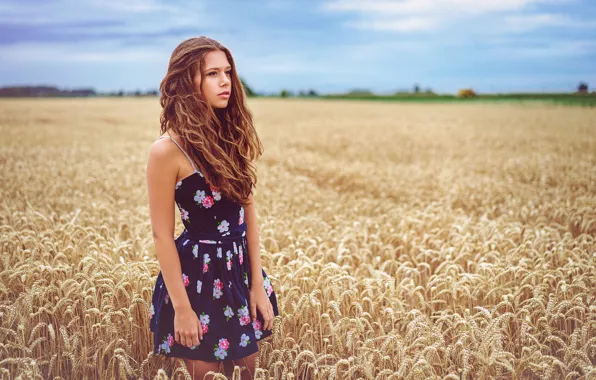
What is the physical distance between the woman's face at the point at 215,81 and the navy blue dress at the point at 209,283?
42cm

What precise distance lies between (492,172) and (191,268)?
10445 mm

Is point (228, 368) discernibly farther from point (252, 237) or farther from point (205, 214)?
point (205, 214)

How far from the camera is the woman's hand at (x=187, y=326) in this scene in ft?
8.97

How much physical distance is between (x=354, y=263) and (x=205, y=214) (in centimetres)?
306

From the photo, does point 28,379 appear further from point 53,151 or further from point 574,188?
point 53,151

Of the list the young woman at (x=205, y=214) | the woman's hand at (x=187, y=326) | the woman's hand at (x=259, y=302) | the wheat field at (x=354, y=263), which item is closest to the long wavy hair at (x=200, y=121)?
the young woman at (x=205, y=214)

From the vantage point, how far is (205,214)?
2873mm

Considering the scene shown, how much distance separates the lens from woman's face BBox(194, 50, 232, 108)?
9.17 feet

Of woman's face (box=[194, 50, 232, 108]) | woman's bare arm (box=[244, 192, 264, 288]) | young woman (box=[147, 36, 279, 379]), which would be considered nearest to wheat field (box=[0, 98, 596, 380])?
young woman (box=[147, 36, 279, 379])

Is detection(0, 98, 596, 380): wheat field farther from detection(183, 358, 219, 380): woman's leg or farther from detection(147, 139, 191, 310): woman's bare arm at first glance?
detection(147, 139, 191, 310): woman's bare arm

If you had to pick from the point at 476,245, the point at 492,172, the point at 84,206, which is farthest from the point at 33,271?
the point at 492,172

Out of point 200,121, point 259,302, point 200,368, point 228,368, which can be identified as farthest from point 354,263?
point 200,121

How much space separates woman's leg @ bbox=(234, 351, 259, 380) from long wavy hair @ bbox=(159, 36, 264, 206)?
0.96 m

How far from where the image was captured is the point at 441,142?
17.7 meters
